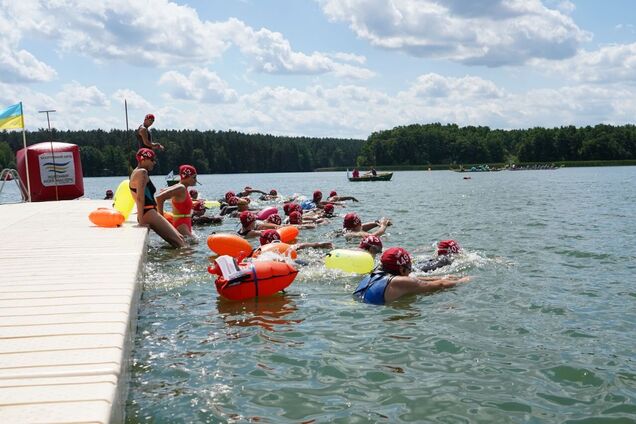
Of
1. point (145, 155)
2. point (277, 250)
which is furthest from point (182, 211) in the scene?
point (277, 250)

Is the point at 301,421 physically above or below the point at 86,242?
below

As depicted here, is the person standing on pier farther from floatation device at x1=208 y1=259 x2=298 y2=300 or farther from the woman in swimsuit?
floatation device at x1=208 y1=259 x2=298 y2=300

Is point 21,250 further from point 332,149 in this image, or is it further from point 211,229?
Result: point 332,149

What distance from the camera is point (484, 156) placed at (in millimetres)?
148125

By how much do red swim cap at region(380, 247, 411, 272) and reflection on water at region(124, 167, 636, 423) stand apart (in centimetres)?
49

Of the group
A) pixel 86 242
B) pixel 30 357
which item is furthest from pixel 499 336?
pixel 86 242

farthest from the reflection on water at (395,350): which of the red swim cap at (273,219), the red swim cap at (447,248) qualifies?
the red swim cap at (273,219)

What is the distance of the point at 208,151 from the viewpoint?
461 ft

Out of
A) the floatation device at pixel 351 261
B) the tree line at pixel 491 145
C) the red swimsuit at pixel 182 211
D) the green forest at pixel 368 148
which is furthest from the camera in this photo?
the tree line at pixel 491 145

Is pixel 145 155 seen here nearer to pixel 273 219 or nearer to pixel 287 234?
pixel 287 234

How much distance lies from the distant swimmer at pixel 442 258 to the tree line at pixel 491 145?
13360 centimetres

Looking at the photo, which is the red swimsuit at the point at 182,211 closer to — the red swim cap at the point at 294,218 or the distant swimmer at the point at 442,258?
the red swim cap at the point at 294,218

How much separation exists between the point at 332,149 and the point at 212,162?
4838 cm

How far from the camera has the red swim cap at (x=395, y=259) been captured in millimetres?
8062
